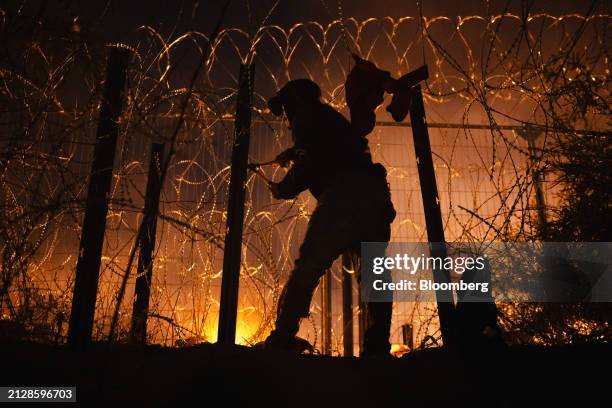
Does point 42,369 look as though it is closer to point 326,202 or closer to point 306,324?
point 326,202

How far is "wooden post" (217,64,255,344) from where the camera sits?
69.9 inches

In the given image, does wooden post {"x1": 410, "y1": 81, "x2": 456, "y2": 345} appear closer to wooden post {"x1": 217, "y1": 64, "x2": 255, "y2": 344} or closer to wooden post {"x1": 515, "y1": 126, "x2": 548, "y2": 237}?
wooden post {"x1": 217, "y1": 64, "x2": 255, "y2": 344}

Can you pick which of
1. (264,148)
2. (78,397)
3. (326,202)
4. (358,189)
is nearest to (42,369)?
(78,397)

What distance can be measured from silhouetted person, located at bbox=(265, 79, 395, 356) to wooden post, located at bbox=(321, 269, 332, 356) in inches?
46.8

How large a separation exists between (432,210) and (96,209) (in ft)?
4.73

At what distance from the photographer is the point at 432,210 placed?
185 centimetres

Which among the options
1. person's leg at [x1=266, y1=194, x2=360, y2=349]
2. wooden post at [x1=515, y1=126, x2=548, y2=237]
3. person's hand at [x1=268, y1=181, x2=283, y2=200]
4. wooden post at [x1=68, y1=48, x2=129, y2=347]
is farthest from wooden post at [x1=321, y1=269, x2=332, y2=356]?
wooden post at [x1=68, y1=48, x2=129, y2=347]

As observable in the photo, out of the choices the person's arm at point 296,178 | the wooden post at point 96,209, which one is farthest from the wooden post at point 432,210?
the wooden post at point 96,209

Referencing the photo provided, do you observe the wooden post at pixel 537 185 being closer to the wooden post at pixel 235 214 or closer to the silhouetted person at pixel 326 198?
the silhouetted person at pixel 326 198

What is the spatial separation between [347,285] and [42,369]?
242cm

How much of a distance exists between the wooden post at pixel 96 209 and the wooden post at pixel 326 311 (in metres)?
2.02

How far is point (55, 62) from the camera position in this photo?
206 centimetres

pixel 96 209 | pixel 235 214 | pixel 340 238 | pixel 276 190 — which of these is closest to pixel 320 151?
pixel 276 190

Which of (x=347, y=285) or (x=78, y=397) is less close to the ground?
(x=347, y=285)
